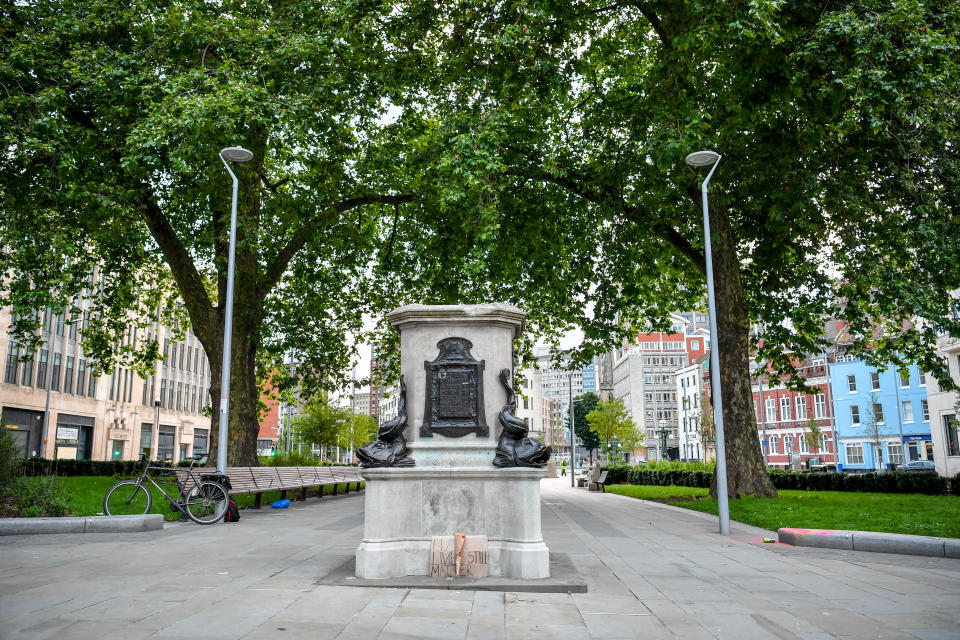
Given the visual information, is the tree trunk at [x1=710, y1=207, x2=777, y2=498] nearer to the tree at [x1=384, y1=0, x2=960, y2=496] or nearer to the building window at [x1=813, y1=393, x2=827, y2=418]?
the tree at [x1=384, y1=0, x2=960, y2=496]

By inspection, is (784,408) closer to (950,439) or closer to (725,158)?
(950,439)

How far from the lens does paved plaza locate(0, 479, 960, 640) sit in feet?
16.6

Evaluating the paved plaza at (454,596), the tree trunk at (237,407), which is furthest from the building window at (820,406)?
the paved plaza at (454,596)

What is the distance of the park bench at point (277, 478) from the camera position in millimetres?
14359

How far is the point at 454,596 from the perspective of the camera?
6.36m

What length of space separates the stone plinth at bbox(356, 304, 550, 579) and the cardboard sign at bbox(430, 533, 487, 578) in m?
0.17

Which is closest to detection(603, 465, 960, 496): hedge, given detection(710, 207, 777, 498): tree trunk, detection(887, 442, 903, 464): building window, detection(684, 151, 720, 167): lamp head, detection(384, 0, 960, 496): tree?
detection(710, 207, 777, 498): tree trunk

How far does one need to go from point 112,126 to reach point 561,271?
1344cm

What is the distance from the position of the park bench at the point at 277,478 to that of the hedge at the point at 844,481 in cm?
1247

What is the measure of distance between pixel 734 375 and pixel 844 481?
11.7 metres

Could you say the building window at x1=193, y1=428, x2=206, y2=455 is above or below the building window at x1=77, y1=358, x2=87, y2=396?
below

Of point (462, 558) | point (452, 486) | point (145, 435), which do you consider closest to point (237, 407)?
point (452, 486)

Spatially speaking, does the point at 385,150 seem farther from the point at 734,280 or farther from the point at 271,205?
the point at 734,280

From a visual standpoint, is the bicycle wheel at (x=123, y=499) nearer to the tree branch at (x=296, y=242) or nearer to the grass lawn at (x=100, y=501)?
the grass lawn at (x=100, y=501)
